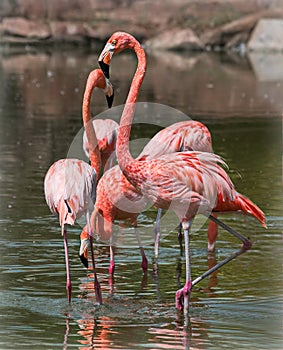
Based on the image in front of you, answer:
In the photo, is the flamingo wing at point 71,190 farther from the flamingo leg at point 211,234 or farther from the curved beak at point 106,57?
the flamingo leg at point 211,234

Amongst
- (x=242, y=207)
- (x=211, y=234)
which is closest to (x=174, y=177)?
(x=242, y=207)

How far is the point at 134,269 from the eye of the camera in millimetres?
6918

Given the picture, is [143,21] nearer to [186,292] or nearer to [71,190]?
[71,190]

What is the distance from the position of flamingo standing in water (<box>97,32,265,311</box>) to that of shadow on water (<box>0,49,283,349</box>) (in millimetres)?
432

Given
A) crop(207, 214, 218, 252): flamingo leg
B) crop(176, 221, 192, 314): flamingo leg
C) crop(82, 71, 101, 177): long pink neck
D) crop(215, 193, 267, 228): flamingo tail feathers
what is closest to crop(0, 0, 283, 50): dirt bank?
crop(207, 214, 218, 252): flamingo leg

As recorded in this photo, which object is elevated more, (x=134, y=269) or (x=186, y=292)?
(x=186, y=292)

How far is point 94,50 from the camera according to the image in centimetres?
2838

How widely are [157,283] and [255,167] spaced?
407 cm

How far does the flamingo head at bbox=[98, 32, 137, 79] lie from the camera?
19.2 ft

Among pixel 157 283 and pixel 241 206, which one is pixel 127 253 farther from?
pixel 241 206

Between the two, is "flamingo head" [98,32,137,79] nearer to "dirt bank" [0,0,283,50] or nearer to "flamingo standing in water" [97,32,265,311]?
"flamingo standing in water" [97,32,265,311]

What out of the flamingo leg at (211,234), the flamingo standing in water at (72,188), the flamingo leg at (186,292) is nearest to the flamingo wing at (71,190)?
the flamingo standing in water at (72,188)

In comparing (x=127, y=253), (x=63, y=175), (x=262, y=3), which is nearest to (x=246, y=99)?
(x=127, y=253)

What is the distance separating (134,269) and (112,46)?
185 centimetres
